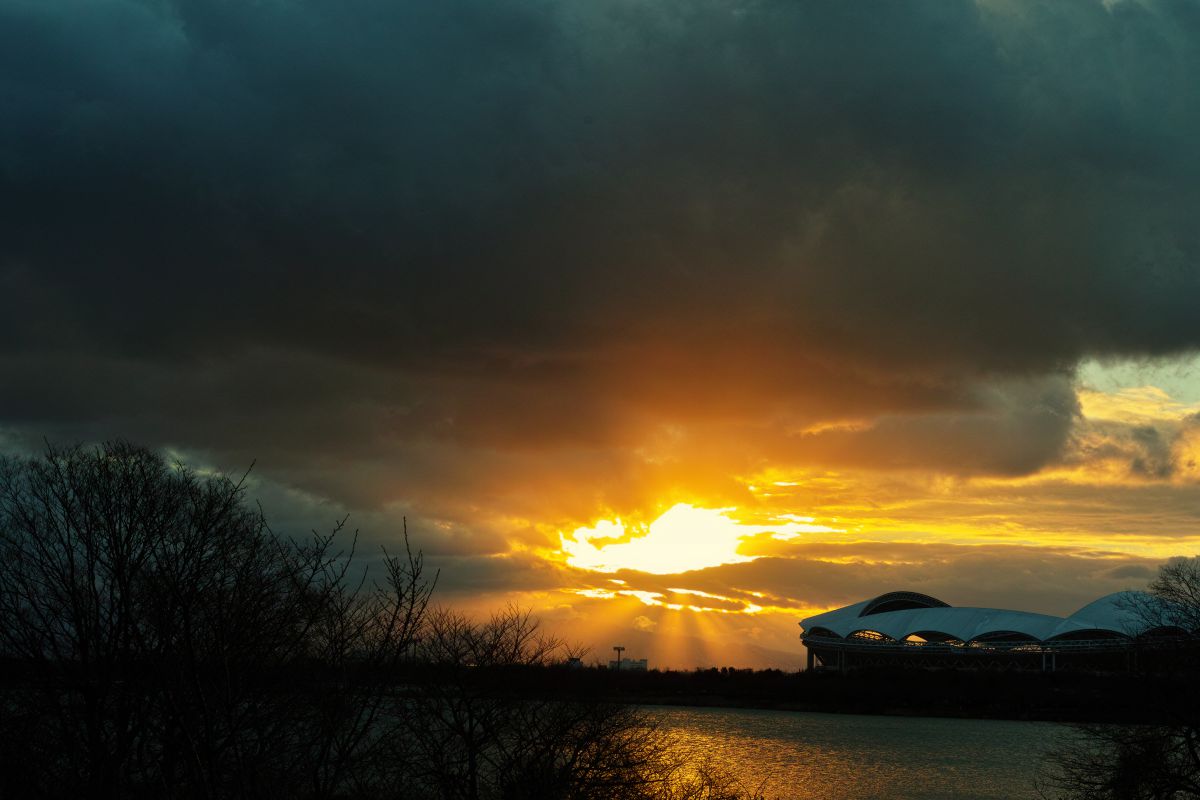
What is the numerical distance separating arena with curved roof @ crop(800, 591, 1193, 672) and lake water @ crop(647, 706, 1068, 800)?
89.7 ft

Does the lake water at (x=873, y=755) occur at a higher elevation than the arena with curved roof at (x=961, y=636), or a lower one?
lower

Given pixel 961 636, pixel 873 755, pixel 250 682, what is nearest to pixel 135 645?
pixel 250 682

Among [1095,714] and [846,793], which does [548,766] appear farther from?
[1095,714]

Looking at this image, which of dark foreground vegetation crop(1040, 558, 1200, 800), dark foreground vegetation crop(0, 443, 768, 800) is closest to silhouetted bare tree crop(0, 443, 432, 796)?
dark foreground vegetation crop(0, 443, 768, 800)

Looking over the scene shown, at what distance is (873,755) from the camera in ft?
249

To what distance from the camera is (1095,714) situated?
369 ft

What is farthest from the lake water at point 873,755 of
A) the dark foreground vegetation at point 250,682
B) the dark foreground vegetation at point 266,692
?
the dark foreground vegetation at point 250,682

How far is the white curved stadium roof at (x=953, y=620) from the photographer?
146 meters

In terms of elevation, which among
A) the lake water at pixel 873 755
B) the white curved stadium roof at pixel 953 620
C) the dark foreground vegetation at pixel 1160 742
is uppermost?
the white curved stadium roof at pixel 953 620

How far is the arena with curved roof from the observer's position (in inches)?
5684

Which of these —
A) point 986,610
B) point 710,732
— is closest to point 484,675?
point 710,732

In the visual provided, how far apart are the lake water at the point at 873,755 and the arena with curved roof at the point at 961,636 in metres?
27.3

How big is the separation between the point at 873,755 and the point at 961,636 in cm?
8604

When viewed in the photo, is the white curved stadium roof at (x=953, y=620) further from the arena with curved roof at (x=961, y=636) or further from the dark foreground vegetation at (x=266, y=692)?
the dark foreground vegetation at (x=266, y=692)
